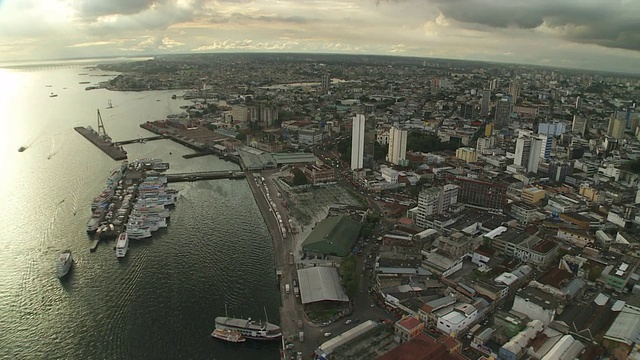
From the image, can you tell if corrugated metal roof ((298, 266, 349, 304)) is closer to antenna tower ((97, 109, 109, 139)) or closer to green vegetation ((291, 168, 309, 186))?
green vegetation ((291, 168, 309, 186))

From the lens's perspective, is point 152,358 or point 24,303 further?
point 24,303

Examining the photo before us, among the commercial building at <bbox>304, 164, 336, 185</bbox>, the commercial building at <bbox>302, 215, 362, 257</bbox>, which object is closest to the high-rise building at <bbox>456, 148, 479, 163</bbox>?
the commercial building at <bbox>304, 164, 336, 185</bbox>

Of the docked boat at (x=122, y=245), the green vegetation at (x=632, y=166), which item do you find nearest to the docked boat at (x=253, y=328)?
the docked boat at (x=122, y=245)

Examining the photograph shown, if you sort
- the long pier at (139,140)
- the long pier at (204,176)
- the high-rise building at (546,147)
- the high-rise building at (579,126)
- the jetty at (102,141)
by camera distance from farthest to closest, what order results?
the high-rise building at (579,126)
the long pier at (139,140)
the jetty at (102,141)
the high-rise building at (546,147)
the long pier at (204,176)

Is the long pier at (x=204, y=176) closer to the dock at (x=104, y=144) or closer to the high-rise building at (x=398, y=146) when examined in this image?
the dock at (x=104, y=144)

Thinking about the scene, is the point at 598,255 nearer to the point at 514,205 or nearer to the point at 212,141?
the point at 514,205

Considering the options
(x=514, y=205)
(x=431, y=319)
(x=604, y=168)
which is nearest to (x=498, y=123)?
(x=604, y=168)
